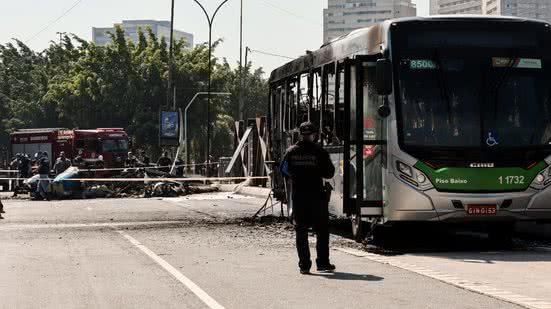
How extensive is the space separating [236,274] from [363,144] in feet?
13.2

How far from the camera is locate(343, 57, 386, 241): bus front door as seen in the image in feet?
50.4

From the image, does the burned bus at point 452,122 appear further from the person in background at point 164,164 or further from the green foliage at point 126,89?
the green foliage at point 126,89

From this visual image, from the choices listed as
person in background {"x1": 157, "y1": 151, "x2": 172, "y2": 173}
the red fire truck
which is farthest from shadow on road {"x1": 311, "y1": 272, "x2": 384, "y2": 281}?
the red fire truck

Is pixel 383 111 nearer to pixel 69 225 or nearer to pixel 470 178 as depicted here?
pixel 470 178

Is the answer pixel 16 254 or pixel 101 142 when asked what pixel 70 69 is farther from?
pixel 16 254

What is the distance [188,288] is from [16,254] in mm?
5245

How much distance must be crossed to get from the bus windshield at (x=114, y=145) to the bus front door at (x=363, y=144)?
40547 mm

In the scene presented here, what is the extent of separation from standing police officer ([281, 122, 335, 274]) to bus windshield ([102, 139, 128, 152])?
144 ft

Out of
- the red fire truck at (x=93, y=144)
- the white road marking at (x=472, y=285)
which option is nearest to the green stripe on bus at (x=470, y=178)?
the white road marking at (x=472, y=285)

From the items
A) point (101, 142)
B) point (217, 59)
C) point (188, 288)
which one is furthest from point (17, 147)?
point (188, 288)

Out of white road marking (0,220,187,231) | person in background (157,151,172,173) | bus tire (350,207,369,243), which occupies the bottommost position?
white road marking (0,220,187,231)

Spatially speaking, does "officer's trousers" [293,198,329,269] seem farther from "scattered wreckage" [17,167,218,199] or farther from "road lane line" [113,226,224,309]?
"scattered wreckage" [17,167,218,199]

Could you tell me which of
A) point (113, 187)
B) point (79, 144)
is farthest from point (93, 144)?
point (113, 187)

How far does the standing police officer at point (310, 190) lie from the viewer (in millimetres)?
12328
